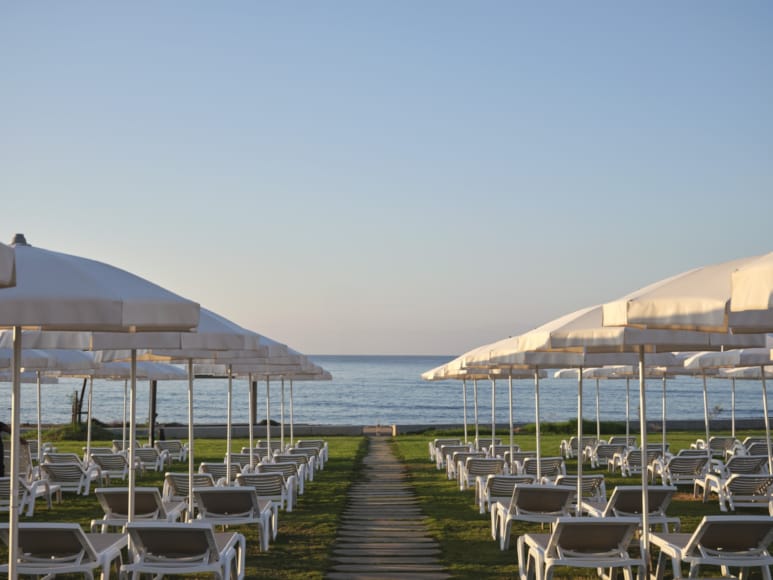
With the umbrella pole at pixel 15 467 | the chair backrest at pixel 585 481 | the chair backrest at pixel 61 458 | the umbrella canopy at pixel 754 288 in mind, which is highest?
the umbrella canopy at pixel 754 288

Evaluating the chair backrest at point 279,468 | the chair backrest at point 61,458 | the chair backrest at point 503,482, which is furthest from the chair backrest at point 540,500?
the chair backrest at point 61,458

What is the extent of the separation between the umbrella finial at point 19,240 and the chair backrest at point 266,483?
257 inches

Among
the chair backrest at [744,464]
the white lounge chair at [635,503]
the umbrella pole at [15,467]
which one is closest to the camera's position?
the umbrella pole at [15,467]

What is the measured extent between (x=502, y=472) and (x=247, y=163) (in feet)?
40.2

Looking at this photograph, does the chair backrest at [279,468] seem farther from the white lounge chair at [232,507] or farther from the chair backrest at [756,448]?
the chair backrest at [756,448]

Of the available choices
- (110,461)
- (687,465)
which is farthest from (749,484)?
(110,461)

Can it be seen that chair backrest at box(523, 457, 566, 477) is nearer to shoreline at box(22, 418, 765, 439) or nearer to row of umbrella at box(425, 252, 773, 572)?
row of umbrella at box(425, 252, 773, 572)

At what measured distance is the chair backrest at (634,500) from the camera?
1048 cm

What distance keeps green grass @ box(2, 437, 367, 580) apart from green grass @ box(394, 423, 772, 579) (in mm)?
1263

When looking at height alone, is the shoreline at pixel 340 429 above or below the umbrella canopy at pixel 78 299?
below

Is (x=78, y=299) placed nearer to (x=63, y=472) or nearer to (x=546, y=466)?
(x=546, y=466)

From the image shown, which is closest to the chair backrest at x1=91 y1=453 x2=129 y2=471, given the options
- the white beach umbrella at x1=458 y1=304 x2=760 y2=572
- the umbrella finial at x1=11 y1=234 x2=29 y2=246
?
the white beach umbrella at x1=458 y1=304 x2=760 y2=572

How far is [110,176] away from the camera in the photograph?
23.8 meters

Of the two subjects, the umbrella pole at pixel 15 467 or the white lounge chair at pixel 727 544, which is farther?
the white lounge chair at pixel 727 544
